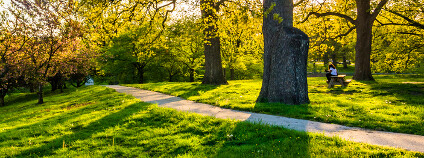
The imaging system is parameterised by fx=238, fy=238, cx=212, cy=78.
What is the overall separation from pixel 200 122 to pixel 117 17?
964 centimetres

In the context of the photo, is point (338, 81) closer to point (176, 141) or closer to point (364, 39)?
point (364, 39)

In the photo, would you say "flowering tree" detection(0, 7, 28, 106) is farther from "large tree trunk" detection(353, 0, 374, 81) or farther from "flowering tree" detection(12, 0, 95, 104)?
"large tree trunk" detection(353, 0, 374, 81)

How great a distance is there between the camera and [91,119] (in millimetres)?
8133

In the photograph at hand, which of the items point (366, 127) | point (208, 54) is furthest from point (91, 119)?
point (208, 54)

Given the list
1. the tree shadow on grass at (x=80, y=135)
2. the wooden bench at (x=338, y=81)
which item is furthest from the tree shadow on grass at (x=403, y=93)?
the tree shadow on grass at (x=80, y=135)

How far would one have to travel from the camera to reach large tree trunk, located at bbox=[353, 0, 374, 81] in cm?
1739

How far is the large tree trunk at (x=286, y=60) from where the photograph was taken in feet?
29.1

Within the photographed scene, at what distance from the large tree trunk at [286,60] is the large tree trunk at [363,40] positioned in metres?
11.3

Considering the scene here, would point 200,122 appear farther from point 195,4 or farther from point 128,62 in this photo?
point 128,62

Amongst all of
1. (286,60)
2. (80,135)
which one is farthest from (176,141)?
(286,60)

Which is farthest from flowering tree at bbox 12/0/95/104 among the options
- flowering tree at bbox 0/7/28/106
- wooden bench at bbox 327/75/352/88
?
wooden bench at bbox 327/75/352/88

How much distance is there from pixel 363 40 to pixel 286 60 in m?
12.2

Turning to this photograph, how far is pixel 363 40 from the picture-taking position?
17.5 meters

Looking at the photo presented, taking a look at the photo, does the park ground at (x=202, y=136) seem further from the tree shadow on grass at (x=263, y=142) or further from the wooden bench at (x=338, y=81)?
the wooden bench at (x=338, y=81)
